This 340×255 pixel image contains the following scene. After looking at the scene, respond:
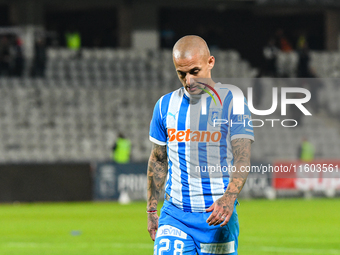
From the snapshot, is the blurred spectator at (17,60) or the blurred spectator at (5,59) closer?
the blurred spectator at (17,60)

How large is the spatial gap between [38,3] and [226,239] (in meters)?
23.1

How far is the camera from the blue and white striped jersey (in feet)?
12.0

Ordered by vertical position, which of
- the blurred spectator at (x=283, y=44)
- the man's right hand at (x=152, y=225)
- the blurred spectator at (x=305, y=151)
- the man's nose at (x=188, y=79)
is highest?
the blurred spectator at (x=283, y=44)

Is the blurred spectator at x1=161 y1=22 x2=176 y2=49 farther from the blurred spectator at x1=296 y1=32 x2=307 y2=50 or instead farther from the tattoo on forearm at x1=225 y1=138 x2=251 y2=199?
the tattoo on forearm at x1=225 y1=138 x2=251 y2=199

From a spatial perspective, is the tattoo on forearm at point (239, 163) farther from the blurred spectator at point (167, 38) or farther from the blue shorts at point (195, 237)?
the blurred spectator at point (167, 38)

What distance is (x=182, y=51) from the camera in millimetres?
3639

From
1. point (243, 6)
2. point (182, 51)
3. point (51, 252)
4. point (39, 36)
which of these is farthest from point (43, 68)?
point (182, 51)

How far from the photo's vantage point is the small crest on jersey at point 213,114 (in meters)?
3.68

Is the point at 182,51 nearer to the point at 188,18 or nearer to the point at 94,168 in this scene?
the point at 94,168

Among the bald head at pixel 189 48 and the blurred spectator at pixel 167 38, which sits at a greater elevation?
the blurred spectator at pixel 167 38

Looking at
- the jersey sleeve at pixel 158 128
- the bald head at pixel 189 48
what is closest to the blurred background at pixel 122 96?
the jersey sleeve at pixel 158 128

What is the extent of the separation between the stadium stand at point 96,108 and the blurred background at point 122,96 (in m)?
0.04

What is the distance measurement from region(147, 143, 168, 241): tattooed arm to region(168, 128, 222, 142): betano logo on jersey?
28 cm

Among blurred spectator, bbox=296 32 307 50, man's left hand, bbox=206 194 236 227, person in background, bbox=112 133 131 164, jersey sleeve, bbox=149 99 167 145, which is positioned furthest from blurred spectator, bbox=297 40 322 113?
man's left hand, bbox=206 194 236 227
